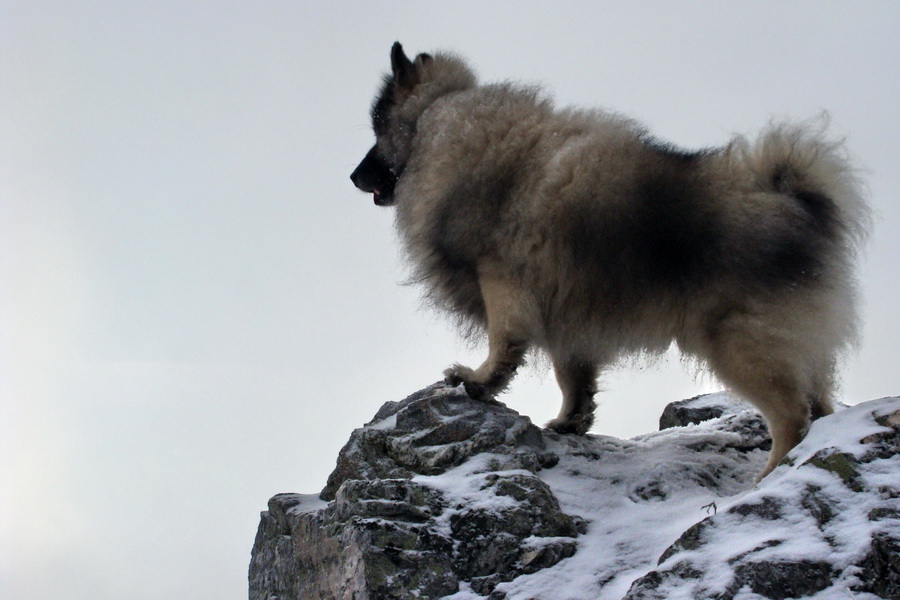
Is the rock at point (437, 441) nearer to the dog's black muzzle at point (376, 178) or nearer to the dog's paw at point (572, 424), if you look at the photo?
the dog's paw at point (572, 424)

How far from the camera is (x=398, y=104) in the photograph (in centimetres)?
718

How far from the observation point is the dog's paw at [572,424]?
21.4 feet

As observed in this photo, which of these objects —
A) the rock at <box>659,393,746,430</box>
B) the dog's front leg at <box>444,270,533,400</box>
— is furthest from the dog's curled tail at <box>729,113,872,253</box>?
the rock at <box>659,393,746,430</box>

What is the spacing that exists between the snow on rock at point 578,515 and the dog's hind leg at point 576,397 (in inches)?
11.7

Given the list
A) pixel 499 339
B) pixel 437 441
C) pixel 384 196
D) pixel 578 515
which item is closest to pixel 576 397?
pixel 499 339

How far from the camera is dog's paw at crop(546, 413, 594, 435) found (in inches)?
256

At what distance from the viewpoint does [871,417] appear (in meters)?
4.42

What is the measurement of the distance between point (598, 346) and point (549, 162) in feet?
4.03

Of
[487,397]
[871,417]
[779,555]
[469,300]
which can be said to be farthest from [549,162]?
[779,555]

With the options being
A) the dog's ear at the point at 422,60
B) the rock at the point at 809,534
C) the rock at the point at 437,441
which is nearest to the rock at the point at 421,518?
the rock at the point at 437,441

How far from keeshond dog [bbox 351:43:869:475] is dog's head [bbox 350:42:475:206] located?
32 cm

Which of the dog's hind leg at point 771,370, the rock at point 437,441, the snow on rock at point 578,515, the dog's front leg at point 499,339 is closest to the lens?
the snow on rock at point 578,515

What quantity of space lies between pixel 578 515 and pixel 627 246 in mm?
1582

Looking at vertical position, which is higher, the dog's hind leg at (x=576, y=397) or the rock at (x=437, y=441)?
the dog's hind leg at (x=576, y=397)
